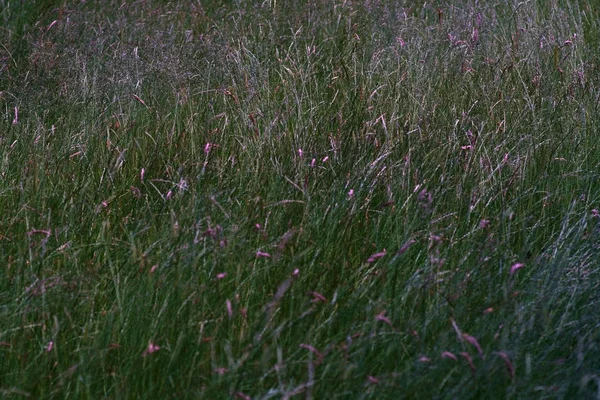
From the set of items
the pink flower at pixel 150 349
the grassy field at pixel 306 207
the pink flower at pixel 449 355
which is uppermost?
the pink flower at pixel 449 355

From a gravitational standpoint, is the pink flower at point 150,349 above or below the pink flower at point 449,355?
below

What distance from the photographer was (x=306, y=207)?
2.69 m

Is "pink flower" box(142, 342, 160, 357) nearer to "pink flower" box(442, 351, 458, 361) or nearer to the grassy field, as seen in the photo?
the grassy field

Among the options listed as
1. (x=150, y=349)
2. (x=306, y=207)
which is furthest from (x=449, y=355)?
(x=306, y=207)

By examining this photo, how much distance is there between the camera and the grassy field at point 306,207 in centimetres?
214

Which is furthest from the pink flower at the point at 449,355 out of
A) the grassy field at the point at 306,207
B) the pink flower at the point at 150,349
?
the pink flower at the point at 150,349

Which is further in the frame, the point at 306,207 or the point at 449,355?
the point at 306,207

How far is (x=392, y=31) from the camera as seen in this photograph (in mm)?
4484

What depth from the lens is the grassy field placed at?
84.2 inches

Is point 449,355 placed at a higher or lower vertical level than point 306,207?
higher

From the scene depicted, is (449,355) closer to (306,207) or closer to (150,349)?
(150,349)

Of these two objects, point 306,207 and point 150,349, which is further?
point 306,207

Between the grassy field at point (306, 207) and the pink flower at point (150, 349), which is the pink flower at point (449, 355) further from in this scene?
the pink flower at point (150, 349)

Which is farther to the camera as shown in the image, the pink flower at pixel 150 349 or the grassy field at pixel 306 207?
the grassy field at pixel 306 207
